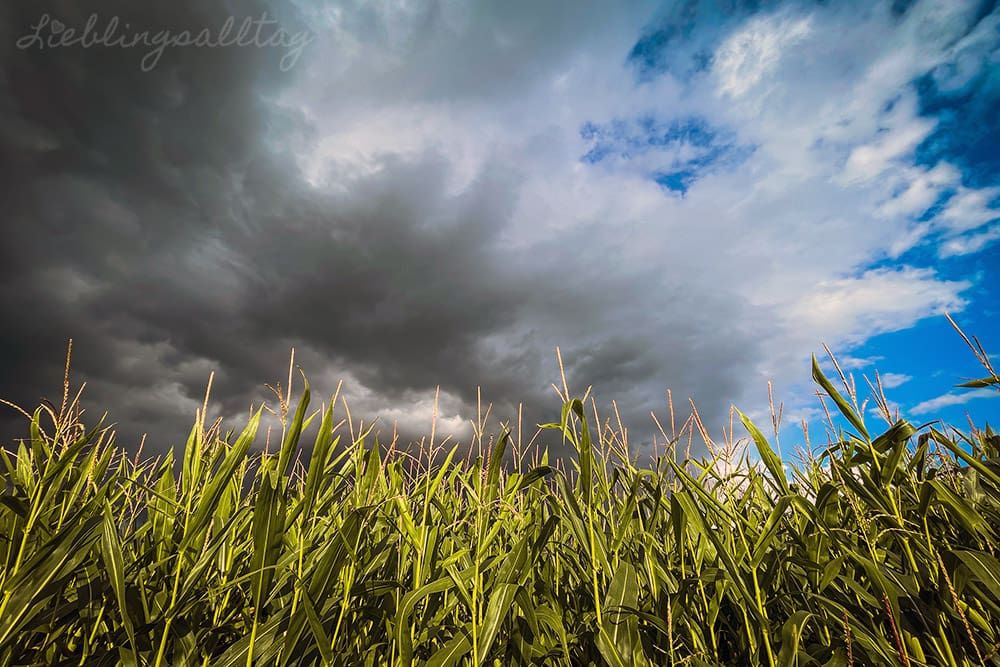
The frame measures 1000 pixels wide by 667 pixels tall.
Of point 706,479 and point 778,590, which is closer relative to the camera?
point 778,590

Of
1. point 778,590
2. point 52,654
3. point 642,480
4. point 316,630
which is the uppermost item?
point 642,480

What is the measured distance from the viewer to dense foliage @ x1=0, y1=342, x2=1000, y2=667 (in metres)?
1.57

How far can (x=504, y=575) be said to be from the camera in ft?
6.40

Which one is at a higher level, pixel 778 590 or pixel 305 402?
pixel 305 402

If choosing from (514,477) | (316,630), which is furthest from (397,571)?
(316,630)

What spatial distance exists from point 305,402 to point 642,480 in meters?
1.64

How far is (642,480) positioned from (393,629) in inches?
50.7

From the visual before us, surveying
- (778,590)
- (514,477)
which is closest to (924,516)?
(778,590)

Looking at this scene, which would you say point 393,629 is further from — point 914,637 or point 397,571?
point 914,637

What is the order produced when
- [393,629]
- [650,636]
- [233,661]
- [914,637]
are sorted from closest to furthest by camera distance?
[233,661]
[914,637]
[393,629]
[650,636]

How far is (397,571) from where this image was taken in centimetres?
241

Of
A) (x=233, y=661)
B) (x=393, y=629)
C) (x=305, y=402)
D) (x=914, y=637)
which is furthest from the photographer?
(x=393, y=629)

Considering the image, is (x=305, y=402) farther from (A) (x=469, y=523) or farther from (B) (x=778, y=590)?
(B) (x=778, y=590)

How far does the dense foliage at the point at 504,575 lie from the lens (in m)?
1.57
